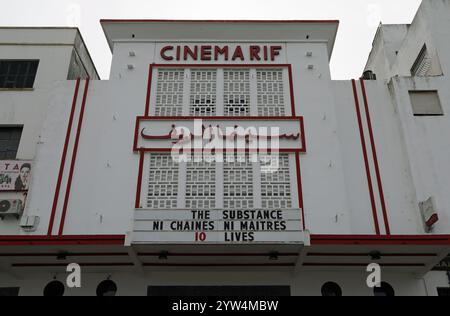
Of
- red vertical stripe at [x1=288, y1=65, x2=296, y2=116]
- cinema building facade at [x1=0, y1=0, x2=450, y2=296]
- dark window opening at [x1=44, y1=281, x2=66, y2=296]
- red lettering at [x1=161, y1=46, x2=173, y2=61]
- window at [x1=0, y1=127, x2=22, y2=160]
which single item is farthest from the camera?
red lettering at [x1=161, y1=46, x2=173, y2=61]

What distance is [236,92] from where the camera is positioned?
17172 millimetres

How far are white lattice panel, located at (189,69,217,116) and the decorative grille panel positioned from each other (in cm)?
223

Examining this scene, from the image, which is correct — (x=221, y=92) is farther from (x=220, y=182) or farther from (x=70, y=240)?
(x=70, y=240)

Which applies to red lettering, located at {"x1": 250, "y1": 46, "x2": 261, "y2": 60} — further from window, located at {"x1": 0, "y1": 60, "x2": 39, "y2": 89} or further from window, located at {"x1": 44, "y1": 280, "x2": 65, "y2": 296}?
window, located at {"x1": 44, "y1": 280, "x2": 65, "y2": 296}

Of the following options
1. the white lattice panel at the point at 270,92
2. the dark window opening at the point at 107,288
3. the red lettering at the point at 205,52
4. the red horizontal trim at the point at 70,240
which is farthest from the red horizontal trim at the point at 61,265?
the red lettering at the point at 205,52


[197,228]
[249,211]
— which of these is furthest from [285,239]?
[197,228]

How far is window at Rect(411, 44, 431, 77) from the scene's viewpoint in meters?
18.7

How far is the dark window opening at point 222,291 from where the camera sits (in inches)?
572

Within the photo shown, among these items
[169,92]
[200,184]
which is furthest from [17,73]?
[200,184]

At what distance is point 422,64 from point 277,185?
919 centimetres

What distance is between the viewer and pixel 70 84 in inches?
687

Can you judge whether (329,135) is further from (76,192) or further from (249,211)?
(76,192)

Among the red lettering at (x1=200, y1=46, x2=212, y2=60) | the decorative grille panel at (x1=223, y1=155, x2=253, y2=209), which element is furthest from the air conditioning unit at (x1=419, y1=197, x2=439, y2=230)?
the red lettering at (x1=200, y1=46, x2=212, y2=60)

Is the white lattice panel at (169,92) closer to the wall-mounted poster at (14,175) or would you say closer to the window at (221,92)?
the window at (221,92)
